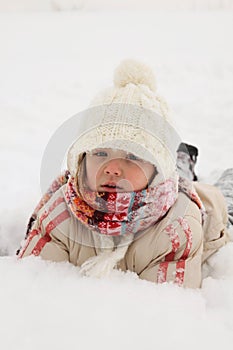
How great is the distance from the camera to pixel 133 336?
652 millimetres

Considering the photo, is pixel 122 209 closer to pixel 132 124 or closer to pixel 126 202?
pixel 126 202

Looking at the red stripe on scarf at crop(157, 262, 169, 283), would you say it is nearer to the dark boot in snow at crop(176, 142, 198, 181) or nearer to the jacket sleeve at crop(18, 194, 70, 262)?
the jacket sleeve at crop(18, 194, 70, 262)

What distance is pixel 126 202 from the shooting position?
862 mm

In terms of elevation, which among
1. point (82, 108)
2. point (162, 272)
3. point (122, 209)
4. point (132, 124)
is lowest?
point (162, 272)

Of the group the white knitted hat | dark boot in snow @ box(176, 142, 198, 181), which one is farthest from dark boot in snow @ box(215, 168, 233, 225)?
the white knitted hat

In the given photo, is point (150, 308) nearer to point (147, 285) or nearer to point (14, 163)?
point (147, 285)

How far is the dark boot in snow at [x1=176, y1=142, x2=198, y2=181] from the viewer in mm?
1393

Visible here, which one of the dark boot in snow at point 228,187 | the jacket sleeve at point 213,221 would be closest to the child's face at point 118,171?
the jacket sleeve at point 213,221

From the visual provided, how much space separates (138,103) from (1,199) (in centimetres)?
63

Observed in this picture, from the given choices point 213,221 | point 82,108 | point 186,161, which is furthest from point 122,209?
point 82,108

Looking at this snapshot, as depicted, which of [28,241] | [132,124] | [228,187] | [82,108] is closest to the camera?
[132,124]

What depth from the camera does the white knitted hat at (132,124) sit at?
839 millimetres

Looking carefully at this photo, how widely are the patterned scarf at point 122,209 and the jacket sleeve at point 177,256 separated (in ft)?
0.15

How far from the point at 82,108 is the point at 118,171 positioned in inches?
65.4
